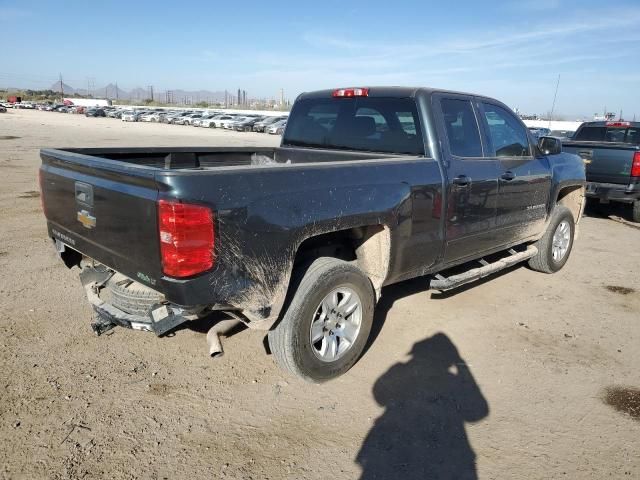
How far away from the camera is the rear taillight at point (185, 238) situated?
247 cm

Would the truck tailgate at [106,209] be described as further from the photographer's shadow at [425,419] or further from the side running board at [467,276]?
the side running board at [467,276]

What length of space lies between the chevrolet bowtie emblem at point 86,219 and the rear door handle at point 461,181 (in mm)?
2663

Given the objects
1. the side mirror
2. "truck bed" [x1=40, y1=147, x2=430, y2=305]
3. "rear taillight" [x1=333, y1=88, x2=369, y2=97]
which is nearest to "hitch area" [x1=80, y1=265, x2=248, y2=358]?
"truck bed" [x1=40, y1=147, x2=430, y2=305]

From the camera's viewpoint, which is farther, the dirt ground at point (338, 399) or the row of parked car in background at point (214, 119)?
the row of parked car in background at point (214, 119)

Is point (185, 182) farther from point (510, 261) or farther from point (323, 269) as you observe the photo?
point (510, 261)

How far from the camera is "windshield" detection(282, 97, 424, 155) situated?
4.11m

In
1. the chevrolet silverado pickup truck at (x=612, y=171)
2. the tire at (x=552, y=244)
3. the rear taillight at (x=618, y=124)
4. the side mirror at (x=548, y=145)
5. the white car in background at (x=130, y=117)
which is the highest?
the rear taillight at (x=618, y=124)

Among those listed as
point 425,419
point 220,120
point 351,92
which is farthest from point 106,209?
point 220,120

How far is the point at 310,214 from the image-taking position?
300cm

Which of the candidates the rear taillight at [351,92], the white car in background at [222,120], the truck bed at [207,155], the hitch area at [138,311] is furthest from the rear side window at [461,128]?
the white car in background at [222,120]

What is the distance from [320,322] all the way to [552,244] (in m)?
3.74

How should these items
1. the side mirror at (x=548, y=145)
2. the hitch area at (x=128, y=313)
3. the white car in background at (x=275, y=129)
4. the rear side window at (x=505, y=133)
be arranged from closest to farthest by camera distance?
the hitch area at (x=128, y=313) → the rear side window at (x=505, y=133) → the side mirror at (x=548, y=145) → the white car in background at (x=275, y=129)

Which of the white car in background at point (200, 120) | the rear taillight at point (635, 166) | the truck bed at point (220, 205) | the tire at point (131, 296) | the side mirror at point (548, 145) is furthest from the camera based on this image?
the white car in background at point (200, 120)

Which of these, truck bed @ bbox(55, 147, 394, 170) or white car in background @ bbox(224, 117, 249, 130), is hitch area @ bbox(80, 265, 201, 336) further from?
white car in background @ bbox(224, 117, 249, 130)
